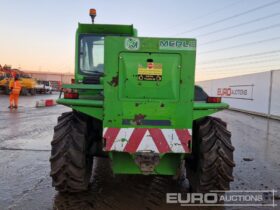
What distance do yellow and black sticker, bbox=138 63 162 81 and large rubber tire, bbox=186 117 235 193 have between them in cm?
104

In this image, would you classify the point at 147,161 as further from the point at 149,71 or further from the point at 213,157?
the point at 149,71

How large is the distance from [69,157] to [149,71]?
5.31 ft

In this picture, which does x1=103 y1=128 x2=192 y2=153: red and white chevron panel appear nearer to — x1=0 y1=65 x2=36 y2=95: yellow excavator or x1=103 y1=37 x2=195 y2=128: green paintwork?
x1=103 y1=37 x2=195 y2=128: green paintwork

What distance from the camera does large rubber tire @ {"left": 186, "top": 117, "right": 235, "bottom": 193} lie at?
4.31 meters

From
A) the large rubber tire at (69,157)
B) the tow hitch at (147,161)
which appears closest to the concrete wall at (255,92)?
the tow hitch at (147,161)

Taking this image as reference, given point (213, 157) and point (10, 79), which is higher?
point (10, 79)

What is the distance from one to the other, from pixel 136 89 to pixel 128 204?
5.28 ft

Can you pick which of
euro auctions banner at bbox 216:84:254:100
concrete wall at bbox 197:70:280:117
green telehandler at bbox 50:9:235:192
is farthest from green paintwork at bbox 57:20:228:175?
euro auctions banner at bbox 216:84:254:100

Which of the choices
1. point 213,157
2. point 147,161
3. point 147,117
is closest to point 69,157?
point 147,161

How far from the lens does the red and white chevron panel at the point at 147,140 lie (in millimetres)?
4145

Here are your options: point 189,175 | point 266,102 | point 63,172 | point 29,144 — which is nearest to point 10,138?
point 29,144

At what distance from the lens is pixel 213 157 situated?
430cm

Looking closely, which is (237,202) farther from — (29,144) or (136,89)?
(29,144)

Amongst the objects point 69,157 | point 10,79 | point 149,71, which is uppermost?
point 149,71
